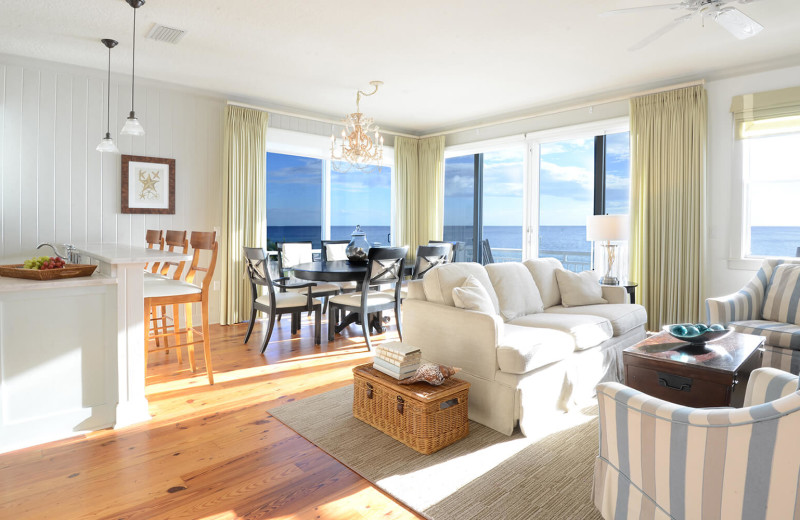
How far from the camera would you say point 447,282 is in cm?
314

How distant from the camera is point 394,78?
4852mm

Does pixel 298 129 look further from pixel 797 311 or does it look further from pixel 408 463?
pixel 797 311

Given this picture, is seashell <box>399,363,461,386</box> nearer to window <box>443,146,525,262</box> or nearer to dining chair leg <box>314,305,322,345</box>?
dining chair leg <box>314,305,322,345</box>

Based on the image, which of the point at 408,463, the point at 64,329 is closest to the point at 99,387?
the point at 64,329

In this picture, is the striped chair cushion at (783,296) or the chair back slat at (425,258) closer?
the striped chair cushion at (783,296)

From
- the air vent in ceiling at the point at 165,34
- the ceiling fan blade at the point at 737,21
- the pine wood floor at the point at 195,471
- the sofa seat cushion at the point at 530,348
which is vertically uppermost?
the air vent in ceiling at the point at 165,34

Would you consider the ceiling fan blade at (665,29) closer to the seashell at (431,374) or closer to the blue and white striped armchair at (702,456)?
the blue and white striped armchair at (702,456)

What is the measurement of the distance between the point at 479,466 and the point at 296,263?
3.76 m

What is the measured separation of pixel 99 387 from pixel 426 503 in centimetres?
191

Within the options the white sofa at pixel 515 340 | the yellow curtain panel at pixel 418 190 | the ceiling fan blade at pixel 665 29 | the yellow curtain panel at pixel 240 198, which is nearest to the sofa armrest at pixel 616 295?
the white sofa at pixel 515 340

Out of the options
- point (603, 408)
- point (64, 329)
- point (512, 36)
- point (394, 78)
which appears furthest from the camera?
point (394, 78)

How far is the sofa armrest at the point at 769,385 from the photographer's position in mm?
1508

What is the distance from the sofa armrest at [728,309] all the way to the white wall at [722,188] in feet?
3.31

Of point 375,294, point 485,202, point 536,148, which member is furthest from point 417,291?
point 485,202
